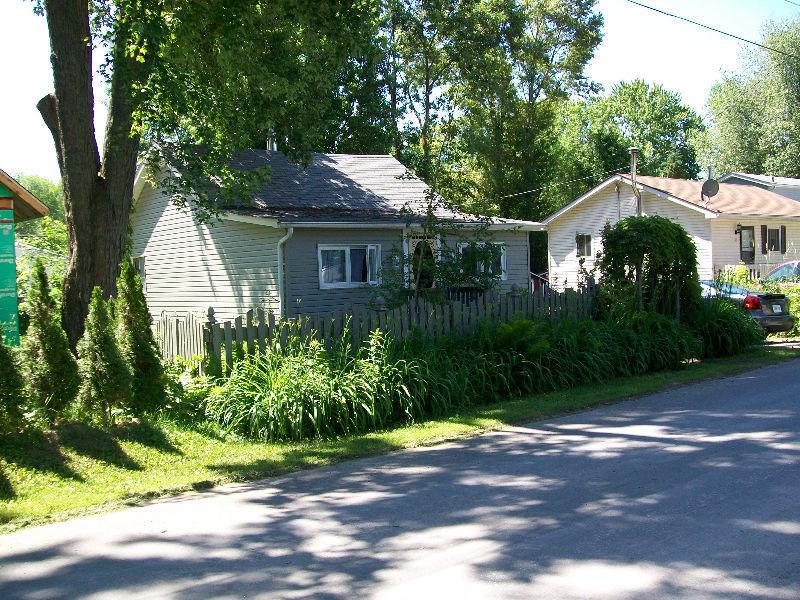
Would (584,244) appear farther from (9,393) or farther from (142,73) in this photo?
(9,393)

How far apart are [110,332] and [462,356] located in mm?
5183

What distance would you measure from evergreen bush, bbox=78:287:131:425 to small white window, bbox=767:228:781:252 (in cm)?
2986

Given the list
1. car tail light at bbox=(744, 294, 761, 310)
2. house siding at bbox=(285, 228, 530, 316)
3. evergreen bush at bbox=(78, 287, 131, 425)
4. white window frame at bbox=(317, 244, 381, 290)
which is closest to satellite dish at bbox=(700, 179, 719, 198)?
car tail light at bbox=(744, 294, 761, 310)

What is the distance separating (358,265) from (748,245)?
19.8 m

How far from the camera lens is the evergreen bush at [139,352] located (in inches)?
388

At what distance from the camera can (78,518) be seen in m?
6.75

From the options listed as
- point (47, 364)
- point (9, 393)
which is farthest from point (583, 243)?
point (9, 393)

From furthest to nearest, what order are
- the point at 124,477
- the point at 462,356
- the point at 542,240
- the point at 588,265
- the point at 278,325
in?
the point at 542,240, the point at 588,265, the point at 462,356, the point at 278,325, the point at 124,477

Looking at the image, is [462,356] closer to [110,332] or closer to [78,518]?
[110,332]

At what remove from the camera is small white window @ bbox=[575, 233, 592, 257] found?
34.2 meters

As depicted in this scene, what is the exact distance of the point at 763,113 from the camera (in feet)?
163

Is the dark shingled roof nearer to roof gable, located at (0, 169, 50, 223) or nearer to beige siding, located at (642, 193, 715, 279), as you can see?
roof gable, located at (0, 169, 50, 223)

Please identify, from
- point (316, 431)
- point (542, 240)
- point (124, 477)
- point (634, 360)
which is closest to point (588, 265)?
point (542, 240)

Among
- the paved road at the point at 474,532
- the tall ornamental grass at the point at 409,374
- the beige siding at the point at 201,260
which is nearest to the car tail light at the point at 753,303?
the tall ornamental grass at the point at 409,374
